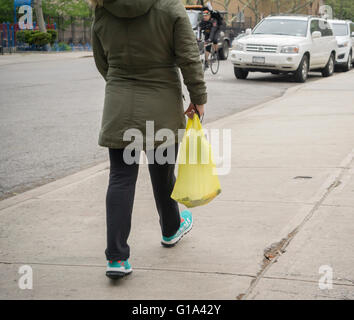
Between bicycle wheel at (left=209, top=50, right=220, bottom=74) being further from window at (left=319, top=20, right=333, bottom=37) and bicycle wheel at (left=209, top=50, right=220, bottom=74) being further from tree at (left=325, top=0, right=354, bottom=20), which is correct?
tree at (left=325, top=0, right=354, bottom=20)

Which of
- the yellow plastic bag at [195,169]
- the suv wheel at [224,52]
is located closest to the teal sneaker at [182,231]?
the yellow plastic bag at [195,169]

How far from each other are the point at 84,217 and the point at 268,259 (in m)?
1.65

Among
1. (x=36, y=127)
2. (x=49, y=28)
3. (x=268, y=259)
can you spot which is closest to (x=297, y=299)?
(x=268, y=259)

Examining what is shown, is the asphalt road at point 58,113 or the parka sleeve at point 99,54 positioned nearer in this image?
the parka sleeve at point 99,54

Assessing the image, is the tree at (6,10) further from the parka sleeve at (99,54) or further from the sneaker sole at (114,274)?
the sneaker sole at (114,274)

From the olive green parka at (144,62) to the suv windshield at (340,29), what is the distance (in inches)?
837

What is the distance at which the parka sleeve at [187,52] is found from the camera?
362 centimetres

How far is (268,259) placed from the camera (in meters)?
4.07

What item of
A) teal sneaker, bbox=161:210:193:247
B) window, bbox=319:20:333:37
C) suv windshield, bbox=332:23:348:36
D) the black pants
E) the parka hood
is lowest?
suv windshield, bbox=332:23:348:36

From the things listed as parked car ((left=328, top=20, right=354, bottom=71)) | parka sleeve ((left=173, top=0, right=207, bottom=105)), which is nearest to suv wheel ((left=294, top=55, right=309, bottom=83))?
parked car ((left=328, top=20, right=354, bottom=71))

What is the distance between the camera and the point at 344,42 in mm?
22875

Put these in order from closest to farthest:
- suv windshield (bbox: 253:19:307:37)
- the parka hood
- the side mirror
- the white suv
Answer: the parka hood → the white suv → the side mirror → suv windshield (bbox: 253:19:307:37)

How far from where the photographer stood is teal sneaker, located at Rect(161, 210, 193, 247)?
436 cm

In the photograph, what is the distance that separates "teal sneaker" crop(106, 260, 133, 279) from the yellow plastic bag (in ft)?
1.69
